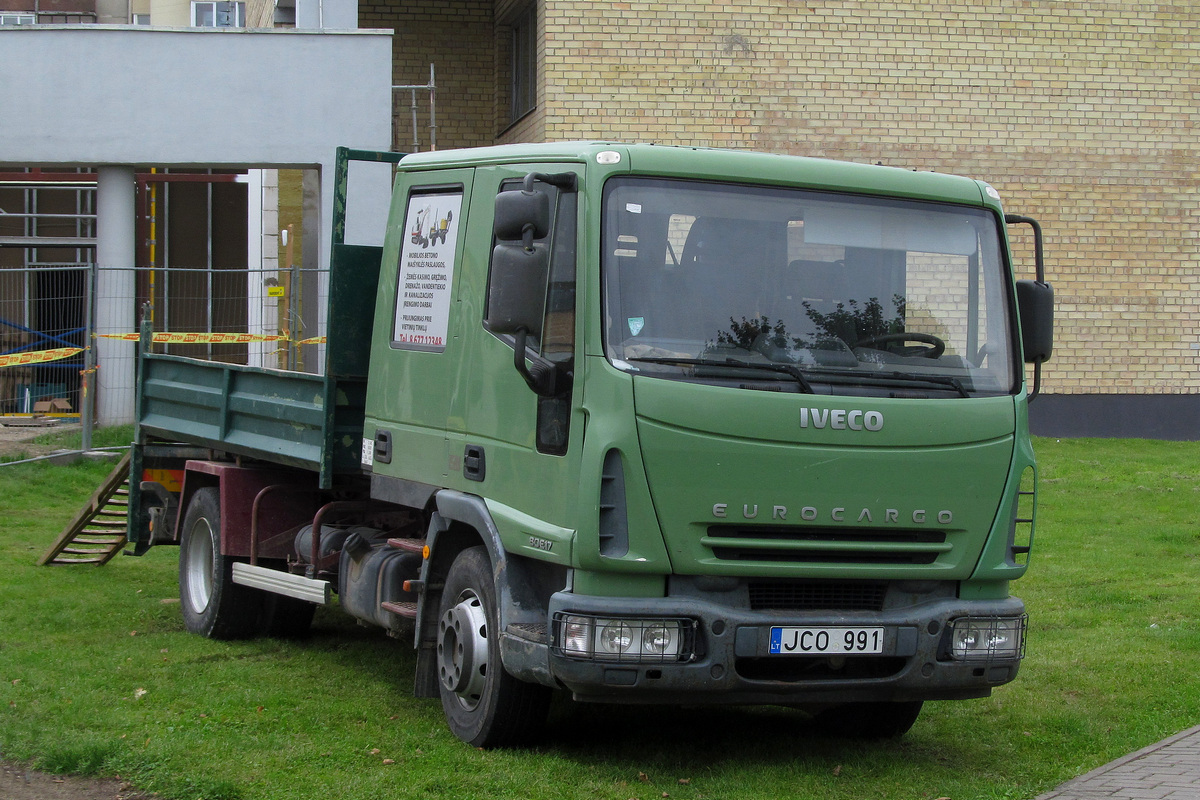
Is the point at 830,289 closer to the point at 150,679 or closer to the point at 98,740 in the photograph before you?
the point at 98,740

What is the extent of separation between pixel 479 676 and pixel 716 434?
5.17ft

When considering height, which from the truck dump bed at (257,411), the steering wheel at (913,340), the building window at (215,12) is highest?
the building window at (215,12)

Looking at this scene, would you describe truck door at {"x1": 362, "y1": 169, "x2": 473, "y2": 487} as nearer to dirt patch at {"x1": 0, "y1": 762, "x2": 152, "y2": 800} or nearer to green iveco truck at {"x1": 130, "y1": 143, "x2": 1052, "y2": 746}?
green iveco truck at {"x1": 130, "y1": 143, "x2": 1052, "y2": 746}

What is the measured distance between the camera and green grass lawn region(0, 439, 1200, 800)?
5.73 metres

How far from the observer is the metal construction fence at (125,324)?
53.4ft

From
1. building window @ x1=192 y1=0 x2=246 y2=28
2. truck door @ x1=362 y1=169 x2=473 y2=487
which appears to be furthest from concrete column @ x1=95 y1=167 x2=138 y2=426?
building window @ x1=192 y1=0 x2=246 y2=28

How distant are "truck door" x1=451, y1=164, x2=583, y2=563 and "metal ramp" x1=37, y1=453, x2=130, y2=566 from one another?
585cm

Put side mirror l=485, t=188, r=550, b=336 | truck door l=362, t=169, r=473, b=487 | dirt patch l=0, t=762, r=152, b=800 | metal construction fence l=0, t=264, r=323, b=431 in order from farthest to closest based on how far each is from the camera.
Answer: metal construction fence l=0, t=264, r=323, b=431 → truck door l=362, t=169, r=473, b=487 → side mirror l=485, t=188, r=550, b=336 → dirt patch l=0, t=762, r=152, b=800

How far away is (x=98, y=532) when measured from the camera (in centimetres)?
1187

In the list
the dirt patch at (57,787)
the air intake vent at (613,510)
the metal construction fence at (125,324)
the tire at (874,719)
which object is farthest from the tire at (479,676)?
the metal construction fence at (125,324)

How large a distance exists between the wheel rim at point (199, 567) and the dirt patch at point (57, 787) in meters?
3.20

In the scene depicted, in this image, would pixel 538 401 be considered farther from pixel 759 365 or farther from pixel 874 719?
pixel 874 719

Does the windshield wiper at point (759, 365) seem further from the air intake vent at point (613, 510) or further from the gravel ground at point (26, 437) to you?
the gravel ground at point (26, 437)

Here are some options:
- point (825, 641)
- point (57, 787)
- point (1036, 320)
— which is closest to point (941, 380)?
point (1036, 320)
